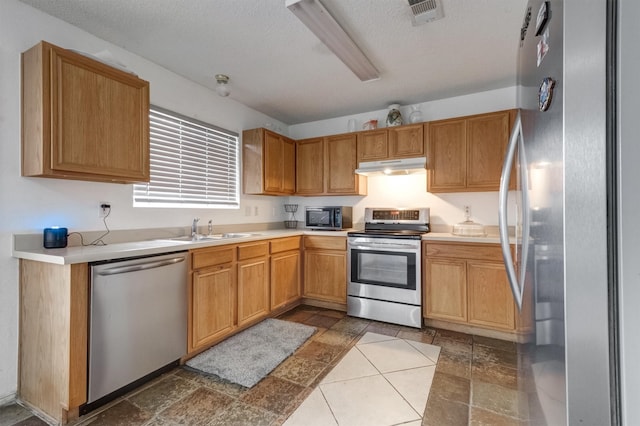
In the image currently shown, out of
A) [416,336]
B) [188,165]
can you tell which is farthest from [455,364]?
[188,165]

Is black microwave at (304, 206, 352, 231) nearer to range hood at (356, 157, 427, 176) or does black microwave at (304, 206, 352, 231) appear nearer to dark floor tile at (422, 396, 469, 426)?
range hood at (356, 157, 427, 176)

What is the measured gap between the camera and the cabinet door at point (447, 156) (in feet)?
10.3

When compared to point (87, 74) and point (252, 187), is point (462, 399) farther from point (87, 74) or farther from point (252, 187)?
point (87, 74)

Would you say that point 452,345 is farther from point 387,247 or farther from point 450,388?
point 387,247

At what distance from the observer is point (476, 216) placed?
3314 millimetres

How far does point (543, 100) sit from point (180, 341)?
8.25 feet

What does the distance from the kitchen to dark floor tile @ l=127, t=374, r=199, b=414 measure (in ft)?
2.58

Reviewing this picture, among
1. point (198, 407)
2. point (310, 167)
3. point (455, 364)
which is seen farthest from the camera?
point (310, 167)

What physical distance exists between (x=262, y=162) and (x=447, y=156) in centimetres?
213

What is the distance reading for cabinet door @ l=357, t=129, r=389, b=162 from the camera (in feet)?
11.6

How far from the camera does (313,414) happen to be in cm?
172

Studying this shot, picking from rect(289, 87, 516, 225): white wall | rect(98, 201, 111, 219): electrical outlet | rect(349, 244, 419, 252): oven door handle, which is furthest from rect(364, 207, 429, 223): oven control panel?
rect(98, 201, 111, 219): electrical outlet

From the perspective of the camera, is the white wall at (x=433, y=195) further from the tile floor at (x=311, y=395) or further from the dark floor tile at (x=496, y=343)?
the tile floor at (x=311, y=395)

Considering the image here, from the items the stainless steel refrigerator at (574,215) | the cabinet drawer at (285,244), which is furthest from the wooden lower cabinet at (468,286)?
the stainless steel refrigerator at (574,215)
